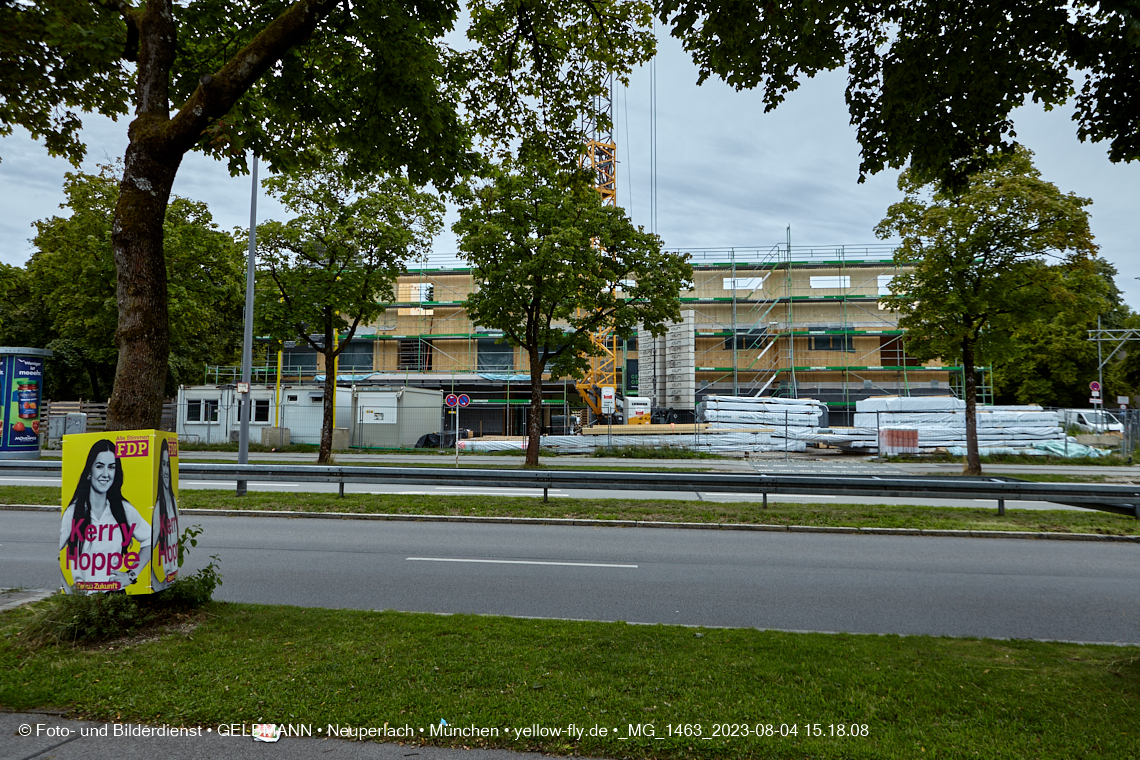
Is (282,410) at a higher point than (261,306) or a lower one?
lower

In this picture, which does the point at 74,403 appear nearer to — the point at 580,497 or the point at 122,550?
the point at 580,497

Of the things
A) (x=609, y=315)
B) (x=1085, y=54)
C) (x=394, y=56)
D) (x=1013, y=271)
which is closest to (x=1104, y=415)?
(x=1013, y=271)

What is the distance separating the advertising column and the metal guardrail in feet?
42.7

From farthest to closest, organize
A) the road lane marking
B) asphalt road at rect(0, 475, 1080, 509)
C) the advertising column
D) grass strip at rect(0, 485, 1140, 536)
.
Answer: the advertising column → asphalt road at rect(0, 475, 1080, 509) → grass strip at rect(0, 485, 1140, 536) → the road lane marking

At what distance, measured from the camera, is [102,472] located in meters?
5.02

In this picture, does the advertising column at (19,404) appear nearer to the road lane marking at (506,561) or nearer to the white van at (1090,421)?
the road lane marking at (506,561)

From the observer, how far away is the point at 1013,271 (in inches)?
701

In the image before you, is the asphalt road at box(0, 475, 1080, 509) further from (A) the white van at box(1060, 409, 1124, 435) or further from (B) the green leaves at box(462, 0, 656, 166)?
(A) the white van at box(1060, 409, 1124, 435)

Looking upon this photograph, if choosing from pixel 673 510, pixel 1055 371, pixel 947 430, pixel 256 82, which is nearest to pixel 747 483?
pixel 673 510

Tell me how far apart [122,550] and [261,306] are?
654 inches

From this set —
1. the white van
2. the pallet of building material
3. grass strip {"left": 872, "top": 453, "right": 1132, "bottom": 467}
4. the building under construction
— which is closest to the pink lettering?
the pallet of building material

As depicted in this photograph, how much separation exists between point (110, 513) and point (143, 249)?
1.98 metres

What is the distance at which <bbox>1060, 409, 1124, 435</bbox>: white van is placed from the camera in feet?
111

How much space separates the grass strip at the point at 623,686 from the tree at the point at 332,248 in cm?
1564
